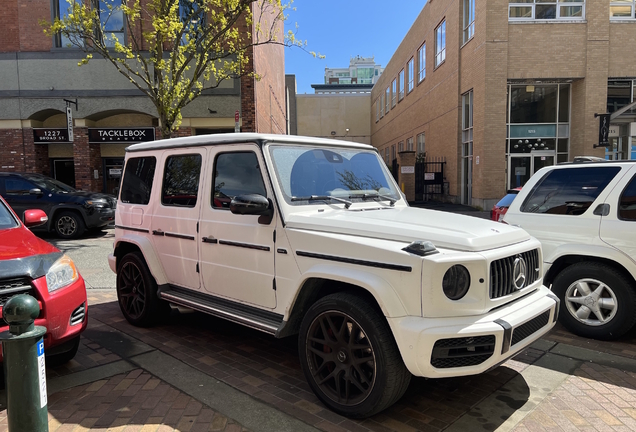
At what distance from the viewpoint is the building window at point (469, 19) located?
65.7ft

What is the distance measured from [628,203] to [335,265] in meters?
3.27

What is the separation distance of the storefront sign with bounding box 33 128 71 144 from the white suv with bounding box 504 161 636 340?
18.9 m

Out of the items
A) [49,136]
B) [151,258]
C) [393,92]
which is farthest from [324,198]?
[393,92]

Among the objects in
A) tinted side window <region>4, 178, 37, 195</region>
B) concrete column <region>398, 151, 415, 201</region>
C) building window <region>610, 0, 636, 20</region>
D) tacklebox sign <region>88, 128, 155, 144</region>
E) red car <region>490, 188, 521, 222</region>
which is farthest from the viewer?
concrete column <region>398, 151, 415, 201</region>

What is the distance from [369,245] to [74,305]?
2.48 meters

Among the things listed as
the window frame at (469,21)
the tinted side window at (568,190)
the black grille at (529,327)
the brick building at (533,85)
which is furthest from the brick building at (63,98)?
the black grille at (529,327)

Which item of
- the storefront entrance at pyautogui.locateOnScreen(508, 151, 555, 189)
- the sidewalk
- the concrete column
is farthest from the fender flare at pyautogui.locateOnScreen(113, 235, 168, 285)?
the concrete column

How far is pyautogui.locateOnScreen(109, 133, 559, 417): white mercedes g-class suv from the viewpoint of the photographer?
9.20 feet

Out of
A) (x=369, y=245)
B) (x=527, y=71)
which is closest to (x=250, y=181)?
(x=369, y=245)

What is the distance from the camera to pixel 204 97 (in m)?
18.2

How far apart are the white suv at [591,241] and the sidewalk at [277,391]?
1.01 ft

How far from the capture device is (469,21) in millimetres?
20625

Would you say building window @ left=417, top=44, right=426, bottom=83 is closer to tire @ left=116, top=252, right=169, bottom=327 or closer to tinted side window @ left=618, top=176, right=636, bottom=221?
tinted side window @ left=618, top=176, right=636, bottom=221

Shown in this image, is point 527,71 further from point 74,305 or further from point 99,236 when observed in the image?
point 74,305
